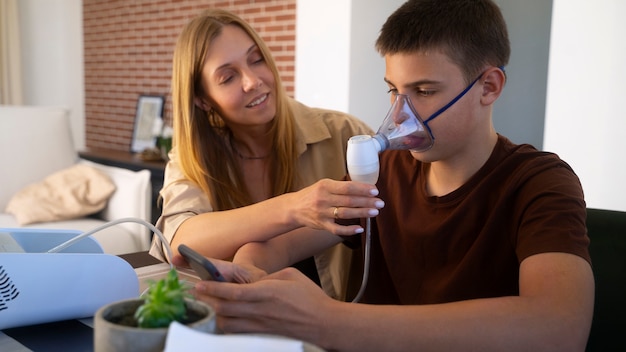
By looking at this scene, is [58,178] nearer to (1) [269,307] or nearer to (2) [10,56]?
(1) [269,307]

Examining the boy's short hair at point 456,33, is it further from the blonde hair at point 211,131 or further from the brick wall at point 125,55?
the brick wall at point 125,55

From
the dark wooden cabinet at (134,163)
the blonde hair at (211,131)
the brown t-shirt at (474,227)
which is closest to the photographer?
the brown t-shirt at (474,227)

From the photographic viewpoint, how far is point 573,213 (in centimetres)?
103

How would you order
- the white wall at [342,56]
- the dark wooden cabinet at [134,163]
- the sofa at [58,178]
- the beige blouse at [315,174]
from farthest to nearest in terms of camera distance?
the dark wooden cabinet at [134,163] < the white wall at [342,56] < the sofa at [58,178] < the beige blouse at [315,174]

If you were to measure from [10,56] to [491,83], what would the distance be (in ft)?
19.5

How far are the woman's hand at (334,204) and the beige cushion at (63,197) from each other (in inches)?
92.4

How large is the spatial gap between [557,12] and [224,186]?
1.93 m

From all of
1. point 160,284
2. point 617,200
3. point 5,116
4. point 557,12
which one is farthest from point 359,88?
point 160,284

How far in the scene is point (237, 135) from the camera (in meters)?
1.92

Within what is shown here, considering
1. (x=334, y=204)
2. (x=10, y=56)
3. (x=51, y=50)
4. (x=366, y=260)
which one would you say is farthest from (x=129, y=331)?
(x=51, y=50)

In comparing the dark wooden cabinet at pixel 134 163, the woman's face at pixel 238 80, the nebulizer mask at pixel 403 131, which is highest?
the woman's face at pixel 238 80

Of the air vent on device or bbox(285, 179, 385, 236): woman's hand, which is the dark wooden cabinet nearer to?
bbox(285, 179, 385, 236): woman's hand

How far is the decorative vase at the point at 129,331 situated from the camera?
640 mm

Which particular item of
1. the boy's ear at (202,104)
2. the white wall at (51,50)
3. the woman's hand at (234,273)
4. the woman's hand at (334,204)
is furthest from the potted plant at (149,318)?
the white wall at (51,50)
